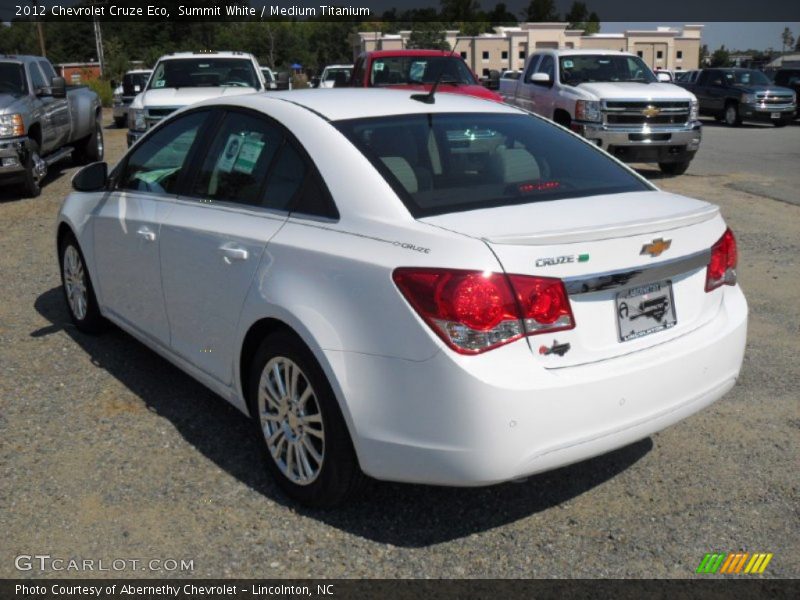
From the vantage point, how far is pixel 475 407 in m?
2.97

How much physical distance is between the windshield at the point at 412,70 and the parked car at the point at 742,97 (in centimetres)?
1560

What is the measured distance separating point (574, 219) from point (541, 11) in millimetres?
166333

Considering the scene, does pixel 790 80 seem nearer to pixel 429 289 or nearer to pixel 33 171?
pixel 33 171

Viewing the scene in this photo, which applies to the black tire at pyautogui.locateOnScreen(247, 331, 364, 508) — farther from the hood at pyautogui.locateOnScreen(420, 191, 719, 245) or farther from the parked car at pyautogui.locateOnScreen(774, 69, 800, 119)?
the parked car at pyautogui.locateOnScreen(774, 69, 800, 119)

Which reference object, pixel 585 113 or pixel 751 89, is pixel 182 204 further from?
pixel 751 89

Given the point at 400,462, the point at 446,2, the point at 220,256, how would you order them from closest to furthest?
the point at 400,462 < the point at 220,256 < the point at 446,2

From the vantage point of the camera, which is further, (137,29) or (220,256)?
(137,29)

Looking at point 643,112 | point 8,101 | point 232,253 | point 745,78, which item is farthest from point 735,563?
point 745,78

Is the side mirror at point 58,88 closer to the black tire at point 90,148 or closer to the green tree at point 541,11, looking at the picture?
the black tire at point 90,148

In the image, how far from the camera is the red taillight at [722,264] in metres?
3.68

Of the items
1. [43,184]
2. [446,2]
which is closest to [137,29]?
[446,2]

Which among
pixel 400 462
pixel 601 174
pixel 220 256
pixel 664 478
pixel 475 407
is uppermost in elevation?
pixel 601 174

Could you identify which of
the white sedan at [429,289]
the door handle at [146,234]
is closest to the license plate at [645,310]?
the white sedan at [429,289]

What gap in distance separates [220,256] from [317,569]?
4.76ft
